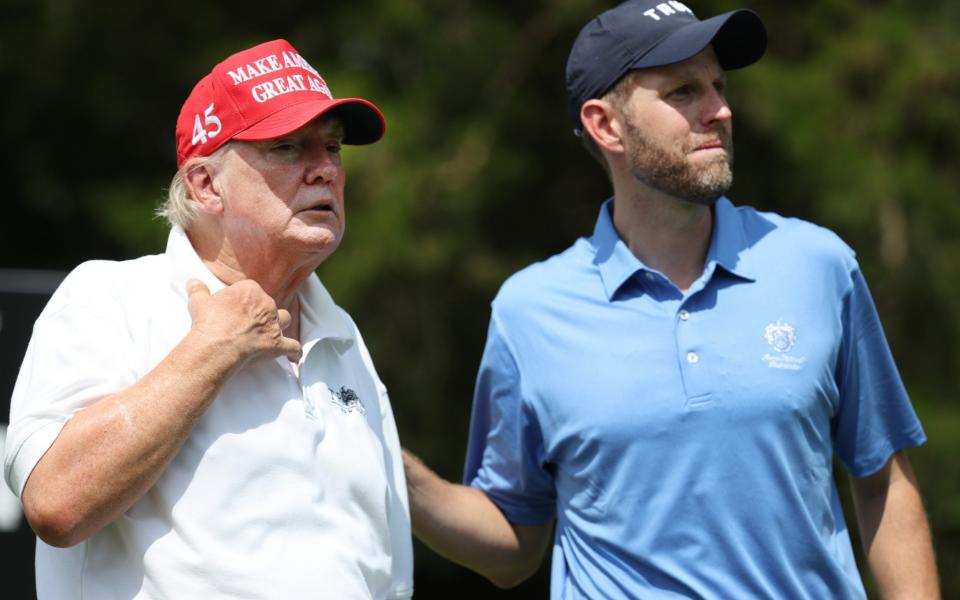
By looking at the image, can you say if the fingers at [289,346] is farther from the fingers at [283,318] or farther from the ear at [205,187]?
the ear at [205,187]

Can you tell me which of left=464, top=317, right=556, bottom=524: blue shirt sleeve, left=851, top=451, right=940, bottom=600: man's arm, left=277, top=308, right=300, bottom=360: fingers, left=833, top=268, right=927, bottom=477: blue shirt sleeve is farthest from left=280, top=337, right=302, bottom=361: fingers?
left=851, top=451, right=940, bottom=600: man's arm

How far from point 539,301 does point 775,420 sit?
0.58 meters

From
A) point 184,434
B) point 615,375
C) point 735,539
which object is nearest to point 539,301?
point 615,375

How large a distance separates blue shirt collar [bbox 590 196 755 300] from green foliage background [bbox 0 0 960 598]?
2615mm

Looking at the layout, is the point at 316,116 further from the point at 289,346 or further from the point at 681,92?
the point at 681,92

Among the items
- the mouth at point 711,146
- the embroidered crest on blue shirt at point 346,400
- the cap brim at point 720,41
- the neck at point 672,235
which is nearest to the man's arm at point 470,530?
the embroidered crest on blue shirt at point 346,400

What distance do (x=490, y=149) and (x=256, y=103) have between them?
3.52 m

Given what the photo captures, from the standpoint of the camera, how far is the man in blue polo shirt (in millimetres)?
2516

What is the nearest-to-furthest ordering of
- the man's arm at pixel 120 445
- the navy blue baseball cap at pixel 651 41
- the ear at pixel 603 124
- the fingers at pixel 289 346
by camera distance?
the man's arm at pixel 120 445 < the fingers at pixel 289 346 < the navy blue baseball cap at pixel 651 41 < the ear at pixel 603 124

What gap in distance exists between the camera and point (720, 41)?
282 centimetres

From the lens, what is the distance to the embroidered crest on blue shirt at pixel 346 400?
2375mm

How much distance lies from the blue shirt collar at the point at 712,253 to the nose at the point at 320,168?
2.18 feet

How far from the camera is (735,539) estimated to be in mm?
2500

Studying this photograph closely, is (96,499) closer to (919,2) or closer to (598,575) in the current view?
(598,575)
